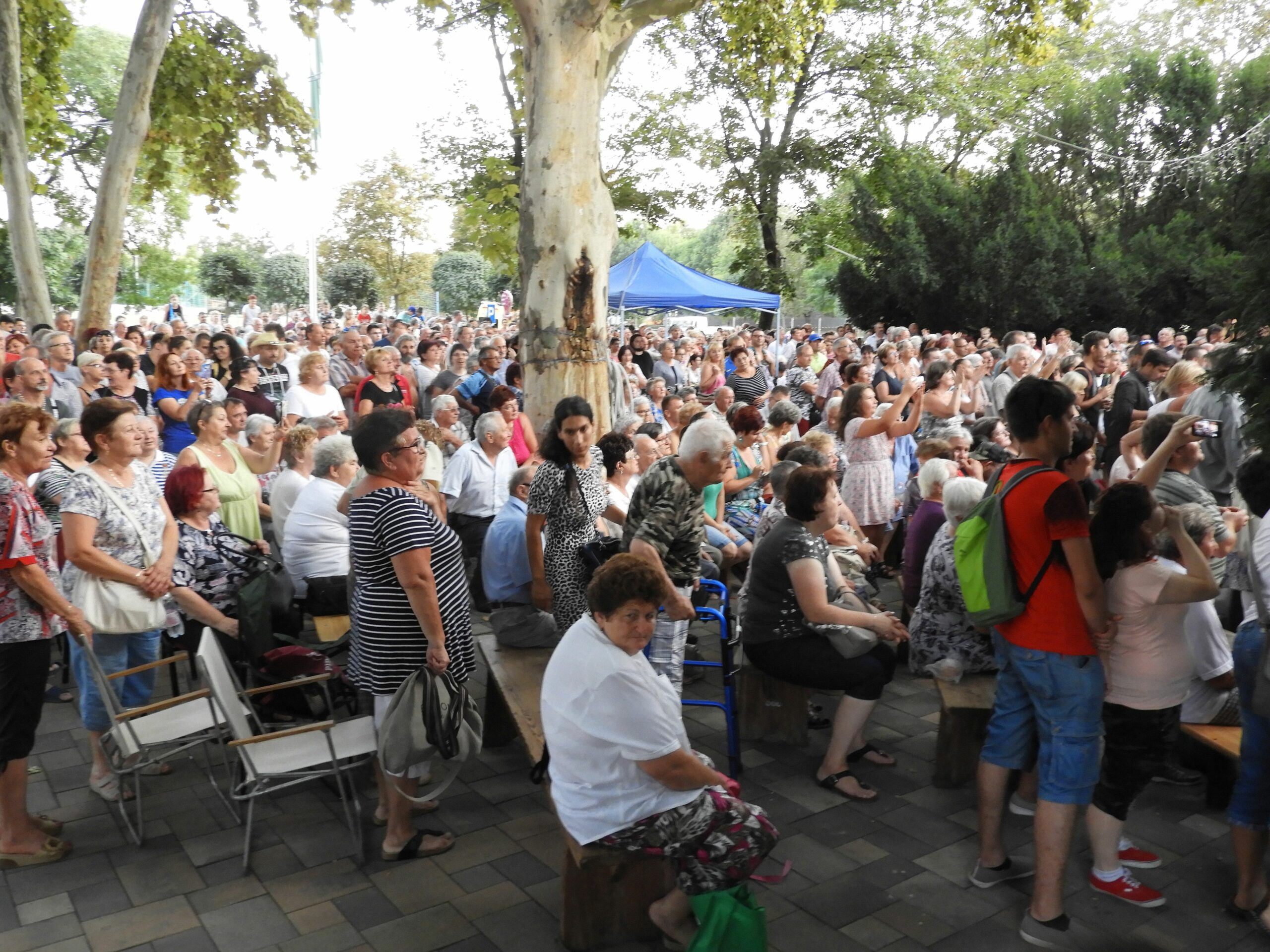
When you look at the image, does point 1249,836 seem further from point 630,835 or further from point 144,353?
point 144,353

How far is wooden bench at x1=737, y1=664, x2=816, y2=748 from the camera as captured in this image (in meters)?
4.80

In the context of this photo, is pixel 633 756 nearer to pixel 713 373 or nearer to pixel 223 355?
pixel 223 355

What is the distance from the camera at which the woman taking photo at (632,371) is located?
39.2ft

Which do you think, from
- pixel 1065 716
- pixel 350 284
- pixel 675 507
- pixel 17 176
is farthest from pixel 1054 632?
pixel 350 284

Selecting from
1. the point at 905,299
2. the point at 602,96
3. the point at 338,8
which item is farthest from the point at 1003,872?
the point at 905,299

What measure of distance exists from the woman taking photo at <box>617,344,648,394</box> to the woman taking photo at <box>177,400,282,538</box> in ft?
19.7

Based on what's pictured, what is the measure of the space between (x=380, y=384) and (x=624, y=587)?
231 inches

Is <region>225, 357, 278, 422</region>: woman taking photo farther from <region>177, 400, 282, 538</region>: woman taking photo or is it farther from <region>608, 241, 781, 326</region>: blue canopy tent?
<region>608, 241, 781, 326</region>: blue canopy tent

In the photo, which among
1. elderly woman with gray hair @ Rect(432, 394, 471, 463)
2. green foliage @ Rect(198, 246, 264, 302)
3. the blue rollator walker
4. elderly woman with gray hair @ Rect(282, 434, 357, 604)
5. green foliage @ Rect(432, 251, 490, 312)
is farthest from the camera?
green foliage @ Rect(432, 251, 490, 312)

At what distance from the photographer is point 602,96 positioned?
269 inches

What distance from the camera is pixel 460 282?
4569 centimetres

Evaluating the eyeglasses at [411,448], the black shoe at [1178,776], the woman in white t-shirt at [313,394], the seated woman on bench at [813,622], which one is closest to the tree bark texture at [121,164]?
the woman in white t-shirt at [313,394]

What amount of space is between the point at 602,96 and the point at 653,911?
5.41 m

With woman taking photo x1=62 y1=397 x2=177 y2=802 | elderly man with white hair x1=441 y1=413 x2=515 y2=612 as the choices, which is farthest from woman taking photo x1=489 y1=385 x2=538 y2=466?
woman taking photo x1=62 y1=397 x2=177 y2=802
